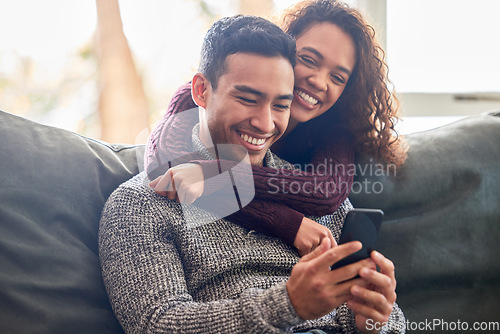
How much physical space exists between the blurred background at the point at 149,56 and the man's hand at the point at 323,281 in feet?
3.08

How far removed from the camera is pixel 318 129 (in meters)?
1.36

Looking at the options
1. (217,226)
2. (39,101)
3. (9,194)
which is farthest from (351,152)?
(39,101)

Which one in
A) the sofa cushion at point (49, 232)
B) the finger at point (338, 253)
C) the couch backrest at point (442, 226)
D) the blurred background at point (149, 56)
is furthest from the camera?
the blurred background at point (149, 56)

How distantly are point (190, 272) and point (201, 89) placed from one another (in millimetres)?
411

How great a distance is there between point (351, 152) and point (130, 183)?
65 cm

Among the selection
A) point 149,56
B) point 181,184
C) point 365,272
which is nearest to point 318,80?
point 181,184

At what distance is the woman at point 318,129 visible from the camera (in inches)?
38.9

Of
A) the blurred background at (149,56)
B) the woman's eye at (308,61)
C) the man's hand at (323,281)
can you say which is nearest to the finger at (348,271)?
the man's hand at (323,281)

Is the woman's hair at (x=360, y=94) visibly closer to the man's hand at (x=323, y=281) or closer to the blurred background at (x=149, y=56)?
the blurred background at (x=149, y=56)

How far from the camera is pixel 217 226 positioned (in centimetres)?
97

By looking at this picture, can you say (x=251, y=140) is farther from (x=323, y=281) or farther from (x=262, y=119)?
(x=323, y=281)

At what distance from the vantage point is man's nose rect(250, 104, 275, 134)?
965 mm

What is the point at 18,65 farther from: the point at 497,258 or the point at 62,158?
the point at 497,258

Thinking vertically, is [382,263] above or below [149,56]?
below
